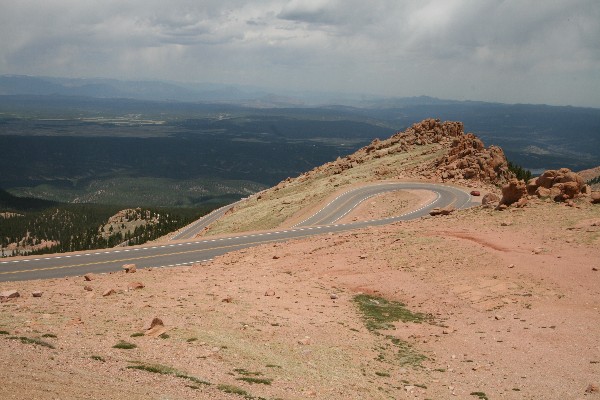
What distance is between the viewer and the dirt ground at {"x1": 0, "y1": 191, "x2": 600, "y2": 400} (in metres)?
15.4

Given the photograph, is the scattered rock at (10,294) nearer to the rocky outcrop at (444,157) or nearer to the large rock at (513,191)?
the large rock at (513,191)

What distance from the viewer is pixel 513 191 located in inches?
1642

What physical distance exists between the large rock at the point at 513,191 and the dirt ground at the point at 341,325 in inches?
188

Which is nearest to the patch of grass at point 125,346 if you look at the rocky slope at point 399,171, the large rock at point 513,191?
the large rock at point 513,191

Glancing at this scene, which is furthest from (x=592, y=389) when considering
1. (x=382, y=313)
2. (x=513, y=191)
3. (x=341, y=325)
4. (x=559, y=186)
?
(x=559, y=186)

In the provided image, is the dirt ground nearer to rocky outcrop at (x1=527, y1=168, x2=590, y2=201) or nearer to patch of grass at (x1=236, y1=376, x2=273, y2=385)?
patch of grass at (x1=236, y1=376, x2=273, y2=385)

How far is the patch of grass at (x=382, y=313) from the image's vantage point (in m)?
24.2

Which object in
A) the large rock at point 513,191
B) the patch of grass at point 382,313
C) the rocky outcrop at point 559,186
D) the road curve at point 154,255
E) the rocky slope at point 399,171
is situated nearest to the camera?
the patch of grass at point 382,313

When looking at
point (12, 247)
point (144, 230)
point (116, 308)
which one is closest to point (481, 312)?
point (116, 308)

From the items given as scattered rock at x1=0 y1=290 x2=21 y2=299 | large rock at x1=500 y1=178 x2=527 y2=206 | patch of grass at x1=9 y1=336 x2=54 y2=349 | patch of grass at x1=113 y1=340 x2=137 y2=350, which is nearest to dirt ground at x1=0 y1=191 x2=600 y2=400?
patch of grass at x1=9 y1=336 x2=54 y2=349

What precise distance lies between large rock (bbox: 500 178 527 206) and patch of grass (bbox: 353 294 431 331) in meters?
19.7

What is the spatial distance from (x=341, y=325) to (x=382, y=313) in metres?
3.43

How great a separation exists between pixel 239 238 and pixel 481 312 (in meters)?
30.0

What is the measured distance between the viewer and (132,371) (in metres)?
14.9
